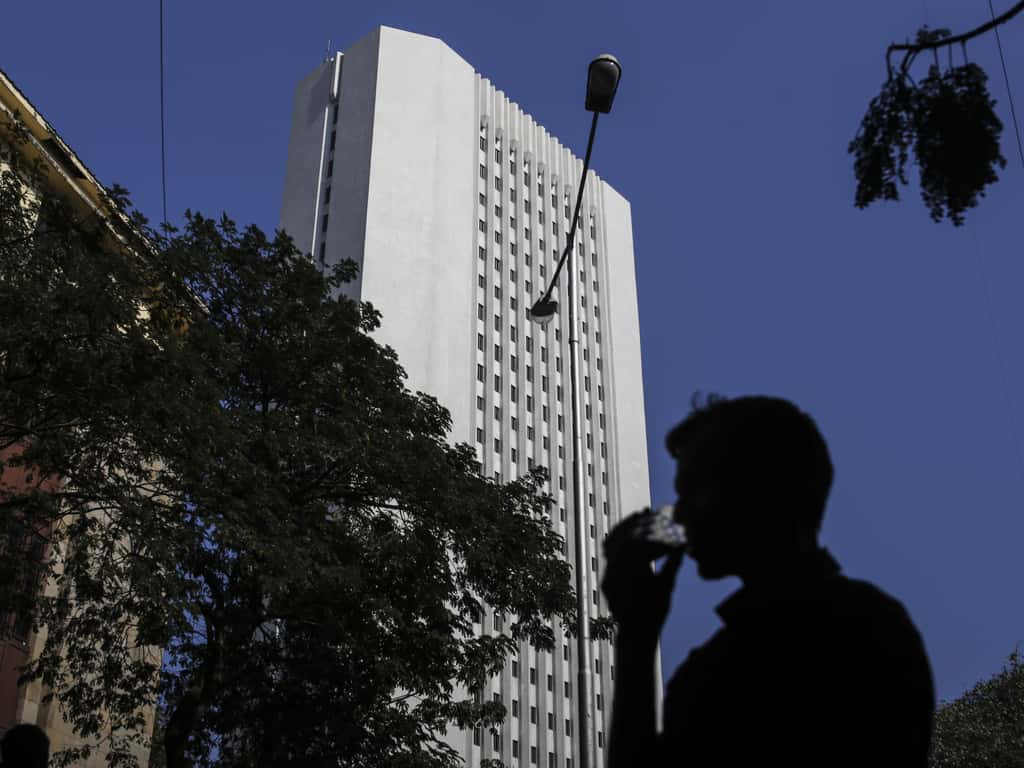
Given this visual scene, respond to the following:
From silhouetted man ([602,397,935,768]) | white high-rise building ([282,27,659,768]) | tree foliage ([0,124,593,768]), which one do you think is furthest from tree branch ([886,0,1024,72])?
white high-rise building ([282,27,659,768])

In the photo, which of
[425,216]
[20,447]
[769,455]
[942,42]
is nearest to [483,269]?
[425,216]

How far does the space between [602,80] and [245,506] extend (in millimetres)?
7897

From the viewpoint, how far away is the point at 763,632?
174cm

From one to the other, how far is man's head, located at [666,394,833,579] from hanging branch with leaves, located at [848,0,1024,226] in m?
2.80

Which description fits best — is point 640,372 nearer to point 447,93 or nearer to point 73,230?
point 447,93

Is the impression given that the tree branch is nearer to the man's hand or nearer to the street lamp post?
the man's hand

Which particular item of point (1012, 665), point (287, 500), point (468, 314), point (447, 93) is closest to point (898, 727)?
point (287, 500)

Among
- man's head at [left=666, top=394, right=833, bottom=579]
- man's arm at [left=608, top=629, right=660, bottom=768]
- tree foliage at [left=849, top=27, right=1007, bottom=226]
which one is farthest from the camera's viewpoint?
tree foliage at [left=849, top=27, right=1007, bottom=226]

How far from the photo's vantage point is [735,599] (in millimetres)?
1838

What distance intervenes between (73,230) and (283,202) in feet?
237

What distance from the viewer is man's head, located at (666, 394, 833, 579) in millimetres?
1905

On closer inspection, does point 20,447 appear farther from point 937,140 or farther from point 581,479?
point 937,140

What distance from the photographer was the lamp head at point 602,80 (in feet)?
49.9

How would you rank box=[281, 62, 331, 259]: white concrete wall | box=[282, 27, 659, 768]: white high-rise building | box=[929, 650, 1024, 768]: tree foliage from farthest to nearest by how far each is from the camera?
box=[281, 62, 331, 259]: white concrete wall
box=[282, 27, 659, 768]: white high-rise building
box=[929, 650, 1024, 768]: tree foliage
